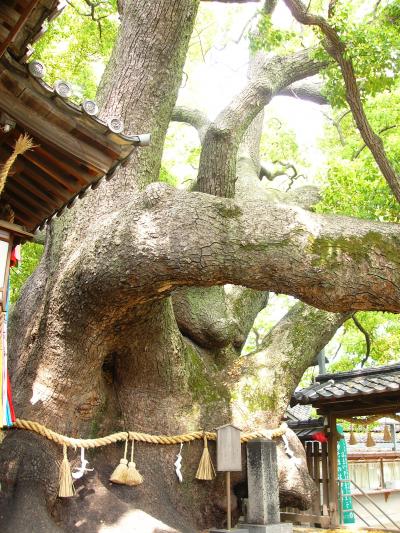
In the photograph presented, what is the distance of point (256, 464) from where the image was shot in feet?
17.1

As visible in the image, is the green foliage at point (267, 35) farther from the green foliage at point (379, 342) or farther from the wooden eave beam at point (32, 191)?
the green foliage at point (379, 342)

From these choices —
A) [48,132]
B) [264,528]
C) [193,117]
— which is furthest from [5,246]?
[193,117]

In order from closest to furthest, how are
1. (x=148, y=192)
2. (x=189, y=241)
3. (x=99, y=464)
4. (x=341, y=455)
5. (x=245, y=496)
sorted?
(x=189, y=241) → (x=148, y=192) → (x=99, y=464) → (x=245, y=496) → (x=341, y=455)

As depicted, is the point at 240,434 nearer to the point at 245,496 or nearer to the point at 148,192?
the point at 245,496

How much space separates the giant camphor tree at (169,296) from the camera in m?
3.72

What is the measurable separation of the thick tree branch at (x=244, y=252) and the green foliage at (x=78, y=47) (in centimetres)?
652

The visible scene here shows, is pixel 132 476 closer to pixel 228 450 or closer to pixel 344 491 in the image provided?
pixel 228 450

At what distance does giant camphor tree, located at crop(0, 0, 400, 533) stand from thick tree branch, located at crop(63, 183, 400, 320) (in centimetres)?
1

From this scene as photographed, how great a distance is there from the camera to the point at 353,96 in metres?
4.90

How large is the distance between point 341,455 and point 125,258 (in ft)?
25.5

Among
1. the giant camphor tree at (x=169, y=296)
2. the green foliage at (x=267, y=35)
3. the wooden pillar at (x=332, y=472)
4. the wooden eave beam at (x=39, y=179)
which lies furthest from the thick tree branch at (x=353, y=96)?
the wooden pillar at (x=332, y=472)

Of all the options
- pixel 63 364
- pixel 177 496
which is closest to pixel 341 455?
pixel 177 496

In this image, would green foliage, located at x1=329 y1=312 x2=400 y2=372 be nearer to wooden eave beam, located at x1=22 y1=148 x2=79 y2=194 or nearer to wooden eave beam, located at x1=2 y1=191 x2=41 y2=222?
wooden eave beam, located at x1=2 y1=191 x2=41 y2=222

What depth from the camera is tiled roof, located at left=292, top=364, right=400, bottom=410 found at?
7.08 meters
